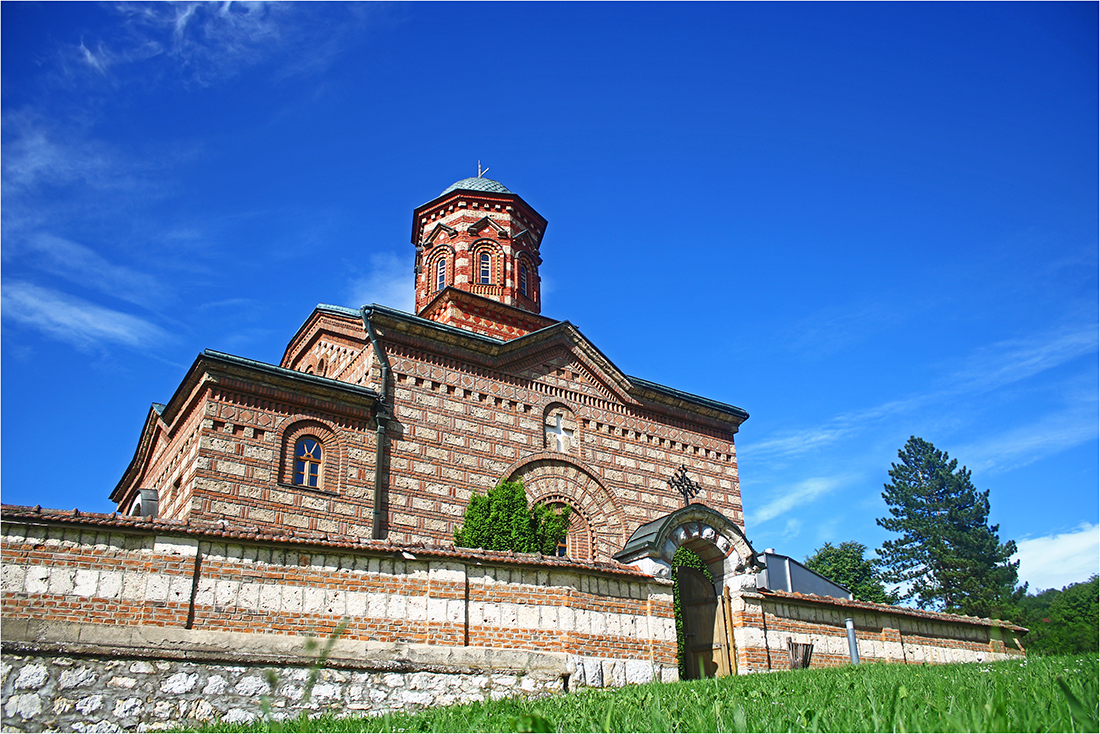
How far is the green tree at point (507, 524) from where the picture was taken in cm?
1387

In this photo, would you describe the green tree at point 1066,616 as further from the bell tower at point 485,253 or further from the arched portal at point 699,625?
the bell tower at point 485,253

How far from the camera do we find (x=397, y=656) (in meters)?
8.35

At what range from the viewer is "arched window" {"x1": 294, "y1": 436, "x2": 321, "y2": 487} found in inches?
538

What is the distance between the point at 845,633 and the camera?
1206cm

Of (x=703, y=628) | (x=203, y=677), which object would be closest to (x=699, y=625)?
(x=703, y=628)

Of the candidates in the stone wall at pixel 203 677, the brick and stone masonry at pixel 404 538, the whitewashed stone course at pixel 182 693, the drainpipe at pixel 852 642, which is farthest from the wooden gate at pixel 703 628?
the whitewashed stone course at pixel 182 693

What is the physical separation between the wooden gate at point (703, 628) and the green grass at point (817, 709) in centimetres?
383

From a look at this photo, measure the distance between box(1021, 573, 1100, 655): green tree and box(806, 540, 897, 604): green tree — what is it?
512cm

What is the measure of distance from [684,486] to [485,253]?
26.0ft

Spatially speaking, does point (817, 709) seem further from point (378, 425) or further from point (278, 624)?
point (378, 425)

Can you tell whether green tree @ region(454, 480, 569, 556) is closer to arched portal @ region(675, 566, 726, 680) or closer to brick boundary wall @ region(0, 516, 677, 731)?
arched portal @ region(675, 566, 726, 680)

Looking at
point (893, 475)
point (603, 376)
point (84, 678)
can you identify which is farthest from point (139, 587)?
point (893, 475)

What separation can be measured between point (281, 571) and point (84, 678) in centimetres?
193

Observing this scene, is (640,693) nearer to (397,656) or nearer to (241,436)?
(397,656)
